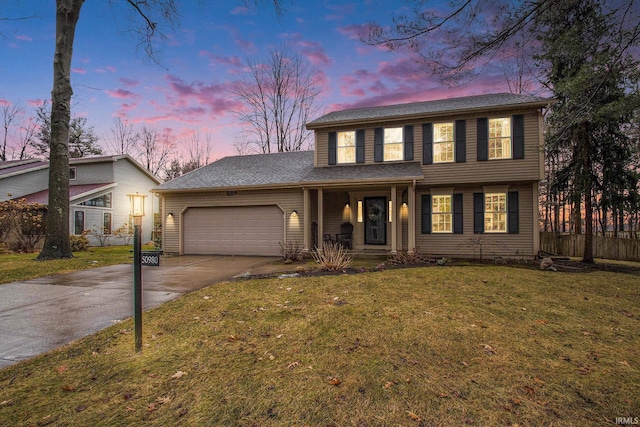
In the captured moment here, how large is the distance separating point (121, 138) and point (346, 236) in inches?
1095

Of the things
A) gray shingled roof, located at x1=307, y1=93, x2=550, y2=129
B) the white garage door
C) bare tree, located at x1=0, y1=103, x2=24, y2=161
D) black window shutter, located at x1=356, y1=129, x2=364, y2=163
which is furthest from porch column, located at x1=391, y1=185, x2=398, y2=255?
bare tree, located at x1=0, y1=103, x2=24, y2=161

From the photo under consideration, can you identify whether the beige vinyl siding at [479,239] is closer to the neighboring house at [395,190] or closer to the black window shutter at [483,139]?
the neighboring house at [395,190]

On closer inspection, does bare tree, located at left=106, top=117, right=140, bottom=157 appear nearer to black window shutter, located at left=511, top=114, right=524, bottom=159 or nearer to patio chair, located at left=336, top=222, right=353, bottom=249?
patio chair, located at left=336, top=222, right=353, bottom=249

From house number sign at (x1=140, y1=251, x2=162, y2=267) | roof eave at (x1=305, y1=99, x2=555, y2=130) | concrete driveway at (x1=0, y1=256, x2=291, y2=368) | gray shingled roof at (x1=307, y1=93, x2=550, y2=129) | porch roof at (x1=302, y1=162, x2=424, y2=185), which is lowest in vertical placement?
concrete driveway at (x1=0, y1=256, x2=291, y2=368)

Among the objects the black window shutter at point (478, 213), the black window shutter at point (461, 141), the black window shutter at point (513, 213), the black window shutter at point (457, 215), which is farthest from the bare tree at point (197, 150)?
the black window shutter at point (513, 213)

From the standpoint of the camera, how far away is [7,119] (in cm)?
2680

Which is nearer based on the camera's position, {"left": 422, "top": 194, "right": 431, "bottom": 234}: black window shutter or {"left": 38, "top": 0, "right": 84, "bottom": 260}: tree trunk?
{"left": 38, "top": 0, "right": 84, "bottom": 260}: tree trunk

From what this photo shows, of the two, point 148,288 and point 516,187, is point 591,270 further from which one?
point 148,288

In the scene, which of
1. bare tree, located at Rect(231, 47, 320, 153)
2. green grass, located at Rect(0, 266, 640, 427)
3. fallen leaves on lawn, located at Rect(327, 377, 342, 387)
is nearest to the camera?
green grass, located at Rect(0, 266, 640, 427)

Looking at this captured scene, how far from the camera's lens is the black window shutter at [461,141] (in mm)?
10938

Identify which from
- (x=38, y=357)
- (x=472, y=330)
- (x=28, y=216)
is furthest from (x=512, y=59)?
(x=28, y=216)

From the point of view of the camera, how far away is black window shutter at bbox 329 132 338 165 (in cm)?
1235

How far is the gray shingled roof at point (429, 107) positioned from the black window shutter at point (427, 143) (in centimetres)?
53

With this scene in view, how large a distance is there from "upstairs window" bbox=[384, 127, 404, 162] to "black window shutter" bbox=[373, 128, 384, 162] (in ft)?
0.49
